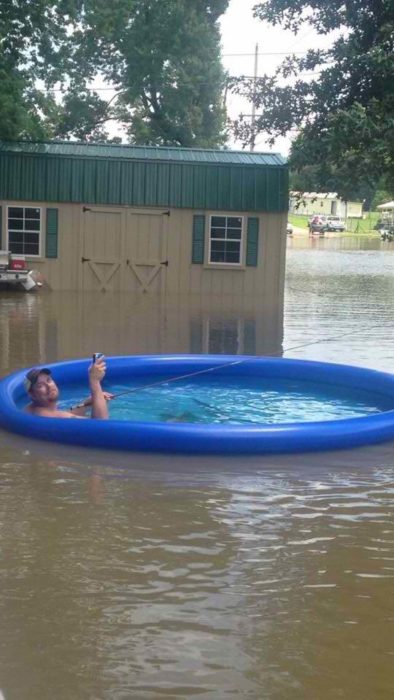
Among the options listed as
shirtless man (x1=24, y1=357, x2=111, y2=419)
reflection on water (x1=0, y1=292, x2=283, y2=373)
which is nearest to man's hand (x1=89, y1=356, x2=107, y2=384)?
shirtless man (x1=24, y1=357, x2=111, y2=419)

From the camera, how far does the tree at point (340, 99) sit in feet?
36.8

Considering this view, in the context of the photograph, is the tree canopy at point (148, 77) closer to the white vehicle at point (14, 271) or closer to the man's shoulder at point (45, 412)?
the white vehicle at point (14, 271)

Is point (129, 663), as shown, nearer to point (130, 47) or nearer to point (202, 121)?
point (130, 47)

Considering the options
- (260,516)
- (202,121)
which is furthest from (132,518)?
(202,121)

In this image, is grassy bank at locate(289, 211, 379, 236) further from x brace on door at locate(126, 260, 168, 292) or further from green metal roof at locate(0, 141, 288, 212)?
x brace on door at locate(126, 260, 168, 292)

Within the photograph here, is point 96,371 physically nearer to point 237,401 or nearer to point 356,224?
point 237,401

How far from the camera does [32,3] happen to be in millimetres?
20609

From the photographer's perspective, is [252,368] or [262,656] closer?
[262,656]

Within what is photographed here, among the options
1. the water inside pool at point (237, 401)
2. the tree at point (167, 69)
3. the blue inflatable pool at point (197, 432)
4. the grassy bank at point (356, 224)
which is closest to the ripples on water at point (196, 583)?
the blue inflatable pool at point (197, 432)

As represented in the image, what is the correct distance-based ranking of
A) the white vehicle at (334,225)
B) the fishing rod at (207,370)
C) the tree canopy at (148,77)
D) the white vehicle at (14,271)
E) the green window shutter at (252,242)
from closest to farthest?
the fishing rod at (207,370) → the white vehicle at (14,271) → the green window shutter at (252,242) → the tree canopy at (148,77) → the white vehicle at (334,225)

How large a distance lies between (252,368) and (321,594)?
22.1 ft

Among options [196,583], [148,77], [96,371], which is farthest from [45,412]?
[148,77]

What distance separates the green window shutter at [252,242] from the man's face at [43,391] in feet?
46.7

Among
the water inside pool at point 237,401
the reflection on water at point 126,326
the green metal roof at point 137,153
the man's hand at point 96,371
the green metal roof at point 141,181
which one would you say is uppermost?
the green metal roof at point 137,153
